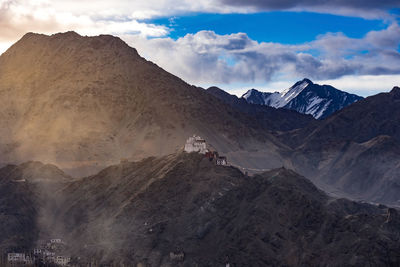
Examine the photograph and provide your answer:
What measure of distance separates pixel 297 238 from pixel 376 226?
40.0 feet

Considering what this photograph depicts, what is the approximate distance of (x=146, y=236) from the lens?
155m

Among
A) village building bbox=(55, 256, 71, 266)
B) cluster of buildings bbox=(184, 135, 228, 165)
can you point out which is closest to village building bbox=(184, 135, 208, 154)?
cluster of buildings bbox=(184, 135, 228, 165)

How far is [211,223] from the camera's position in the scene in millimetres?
155250

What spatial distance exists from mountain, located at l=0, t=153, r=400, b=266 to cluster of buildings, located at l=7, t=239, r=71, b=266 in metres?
2.48

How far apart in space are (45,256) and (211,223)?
2900 cm

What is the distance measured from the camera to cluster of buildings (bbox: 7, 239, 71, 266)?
152 meters

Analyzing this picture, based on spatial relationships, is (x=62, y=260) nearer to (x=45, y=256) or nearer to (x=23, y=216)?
(x=45, y=256)

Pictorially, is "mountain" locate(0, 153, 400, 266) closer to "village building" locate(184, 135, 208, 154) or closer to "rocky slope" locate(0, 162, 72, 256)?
"rocky slope" locate(0, 162, 72, 256)

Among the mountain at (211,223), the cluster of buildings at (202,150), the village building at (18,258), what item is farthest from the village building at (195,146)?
the village building at (18,258)

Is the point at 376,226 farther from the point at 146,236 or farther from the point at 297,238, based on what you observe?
the point at 146,236

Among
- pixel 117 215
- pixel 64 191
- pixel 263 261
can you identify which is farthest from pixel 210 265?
pixel 64 191

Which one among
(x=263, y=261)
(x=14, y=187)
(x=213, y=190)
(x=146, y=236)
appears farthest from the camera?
(x=14, y=187)

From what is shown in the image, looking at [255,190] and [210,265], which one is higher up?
[255,190]

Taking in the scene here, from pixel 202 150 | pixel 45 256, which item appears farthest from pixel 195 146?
pixel 45 256
